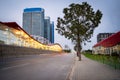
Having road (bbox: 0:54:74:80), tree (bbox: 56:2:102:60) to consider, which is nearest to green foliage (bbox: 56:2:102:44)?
tree (bbox: 56:2:102:60)

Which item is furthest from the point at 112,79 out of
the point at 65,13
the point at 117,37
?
the point at 65,13

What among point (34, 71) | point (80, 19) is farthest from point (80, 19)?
point (34, 71)

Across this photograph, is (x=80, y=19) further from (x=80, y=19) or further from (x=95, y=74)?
(x=95, y=74)

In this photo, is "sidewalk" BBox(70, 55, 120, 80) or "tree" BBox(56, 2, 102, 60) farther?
"tree" BBox(56, 2, 102, 60)

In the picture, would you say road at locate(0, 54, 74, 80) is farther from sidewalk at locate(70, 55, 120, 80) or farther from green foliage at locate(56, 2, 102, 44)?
green foliage at locate(56, 2, 102, 44)

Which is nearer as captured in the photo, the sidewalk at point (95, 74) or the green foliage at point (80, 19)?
the sidewalk at point (95, 74)

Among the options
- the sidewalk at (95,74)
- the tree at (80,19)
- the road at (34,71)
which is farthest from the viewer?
the tree at (80,19)

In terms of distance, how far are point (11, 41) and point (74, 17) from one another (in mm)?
16754

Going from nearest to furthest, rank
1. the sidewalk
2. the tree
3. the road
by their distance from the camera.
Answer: the sidewalk
the road
the tree

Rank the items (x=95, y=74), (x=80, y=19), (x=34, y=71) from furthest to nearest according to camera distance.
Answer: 1. (x=80, y=19)
2. (x=34, y=71)
3. (x=95, y=74)

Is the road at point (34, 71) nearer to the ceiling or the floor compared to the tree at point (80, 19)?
nearer to the floor

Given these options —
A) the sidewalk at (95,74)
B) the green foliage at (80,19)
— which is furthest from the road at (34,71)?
the green foliage at (80,19)

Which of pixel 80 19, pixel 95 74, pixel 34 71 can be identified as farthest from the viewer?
pixel 80 19

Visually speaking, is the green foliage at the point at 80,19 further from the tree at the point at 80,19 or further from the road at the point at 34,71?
the road at the point at 34,71
